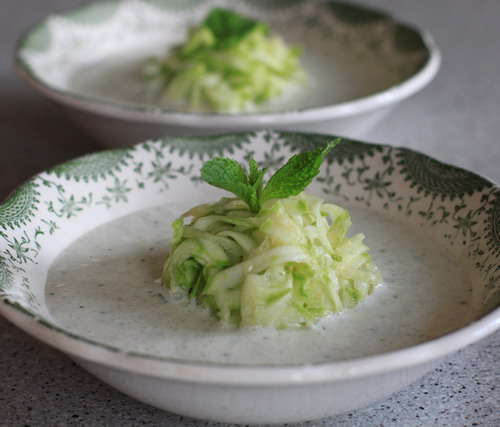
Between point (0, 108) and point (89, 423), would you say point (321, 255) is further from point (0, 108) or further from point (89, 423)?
point (0, 108)

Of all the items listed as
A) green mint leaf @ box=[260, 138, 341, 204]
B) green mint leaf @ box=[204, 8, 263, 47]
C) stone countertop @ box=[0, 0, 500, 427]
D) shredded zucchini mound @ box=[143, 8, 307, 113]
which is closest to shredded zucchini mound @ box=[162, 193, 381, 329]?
green mint leaf @ box=[260, 138, 341, 204]

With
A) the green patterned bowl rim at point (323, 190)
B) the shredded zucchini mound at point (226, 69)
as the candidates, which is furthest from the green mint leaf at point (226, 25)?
the green patterned bowl rim at point (323, 190)

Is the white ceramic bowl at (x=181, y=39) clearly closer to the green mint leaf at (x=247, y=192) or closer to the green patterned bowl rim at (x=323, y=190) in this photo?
the green patterned bowl rim at (x=323, y=190)

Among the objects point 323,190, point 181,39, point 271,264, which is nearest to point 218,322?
point 271,264

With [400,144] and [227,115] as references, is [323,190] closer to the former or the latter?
[227,115]

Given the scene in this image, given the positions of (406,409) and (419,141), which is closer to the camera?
(406,409)

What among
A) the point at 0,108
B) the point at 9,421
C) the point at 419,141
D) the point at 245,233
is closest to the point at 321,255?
the point at 245,233
